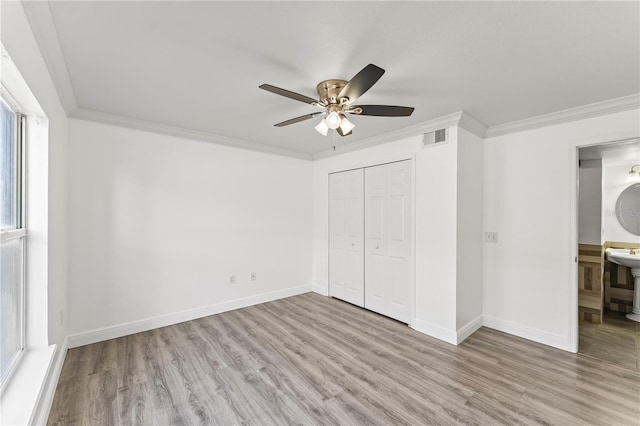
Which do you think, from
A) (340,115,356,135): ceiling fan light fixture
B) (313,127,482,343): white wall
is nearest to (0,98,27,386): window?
(340,115,356,135): ceiling fan light fixture

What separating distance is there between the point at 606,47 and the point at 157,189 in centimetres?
408

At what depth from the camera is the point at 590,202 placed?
3623 millimetres

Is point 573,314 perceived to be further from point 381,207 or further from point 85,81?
point 85,81

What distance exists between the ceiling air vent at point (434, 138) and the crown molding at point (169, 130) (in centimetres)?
209

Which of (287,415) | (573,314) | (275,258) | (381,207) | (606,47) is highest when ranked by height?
(606,47)

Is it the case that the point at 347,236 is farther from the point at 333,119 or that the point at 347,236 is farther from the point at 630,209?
the point at 630,209

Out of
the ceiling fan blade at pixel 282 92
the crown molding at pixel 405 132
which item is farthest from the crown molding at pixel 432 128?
the ceiling fan blade at pixel 282 92

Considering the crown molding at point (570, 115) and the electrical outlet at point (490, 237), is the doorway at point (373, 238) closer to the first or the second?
the electrical outlet at point (490, 237)

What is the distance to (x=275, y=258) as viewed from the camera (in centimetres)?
424

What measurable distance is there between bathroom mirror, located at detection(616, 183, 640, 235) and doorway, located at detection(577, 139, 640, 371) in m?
0.04

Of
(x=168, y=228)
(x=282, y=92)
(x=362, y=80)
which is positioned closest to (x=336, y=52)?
(x=362, y=80)

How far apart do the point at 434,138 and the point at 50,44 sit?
325cm

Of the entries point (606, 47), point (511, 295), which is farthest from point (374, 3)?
point (511, 295)

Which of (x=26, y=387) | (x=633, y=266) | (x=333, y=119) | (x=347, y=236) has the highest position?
(x=333, y=119)
